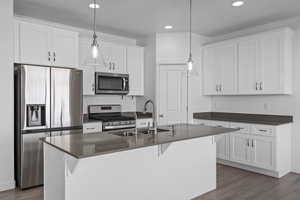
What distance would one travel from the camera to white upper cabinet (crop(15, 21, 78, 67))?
3328mm

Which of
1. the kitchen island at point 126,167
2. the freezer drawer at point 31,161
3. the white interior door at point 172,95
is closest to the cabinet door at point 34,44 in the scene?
the freezer drawer at point 31,161

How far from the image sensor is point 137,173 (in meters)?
2.44

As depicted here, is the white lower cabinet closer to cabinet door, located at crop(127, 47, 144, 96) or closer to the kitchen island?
the kitchen island

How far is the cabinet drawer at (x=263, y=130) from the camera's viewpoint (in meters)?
3.69

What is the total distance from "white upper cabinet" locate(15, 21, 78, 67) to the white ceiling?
0.34m

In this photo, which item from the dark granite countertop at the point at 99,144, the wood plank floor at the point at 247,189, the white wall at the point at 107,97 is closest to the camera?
the dark granite countertop at the point at 99,144

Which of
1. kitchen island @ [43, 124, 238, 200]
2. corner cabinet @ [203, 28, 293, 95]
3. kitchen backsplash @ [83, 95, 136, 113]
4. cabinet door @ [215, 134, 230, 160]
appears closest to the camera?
kitchen island @ [43, 124, 238, 200]

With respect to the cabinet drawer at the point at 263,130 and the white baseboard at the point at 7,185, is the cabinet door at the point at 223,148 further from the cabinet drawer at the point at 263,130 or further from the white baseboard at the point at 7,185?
the white baseboard at the point at 7,185

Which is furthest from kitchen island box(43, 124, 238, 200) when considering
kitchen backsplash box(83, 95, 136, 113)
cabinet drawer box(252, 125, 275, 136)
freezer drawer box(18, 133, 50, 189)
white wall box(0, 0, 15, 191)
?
kitchen backsplash box(83, 95, 136, 113)

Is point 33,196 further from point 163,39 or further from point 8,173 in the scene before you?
point 163,39

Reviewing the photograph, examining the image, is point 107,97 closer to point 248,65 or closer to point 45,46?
point 45,46

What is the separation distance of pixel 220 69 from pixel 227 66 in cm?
17

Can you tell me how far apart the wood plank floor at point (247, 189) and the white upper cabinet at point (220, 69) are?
1691mm

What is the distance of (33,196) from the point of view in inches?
118
